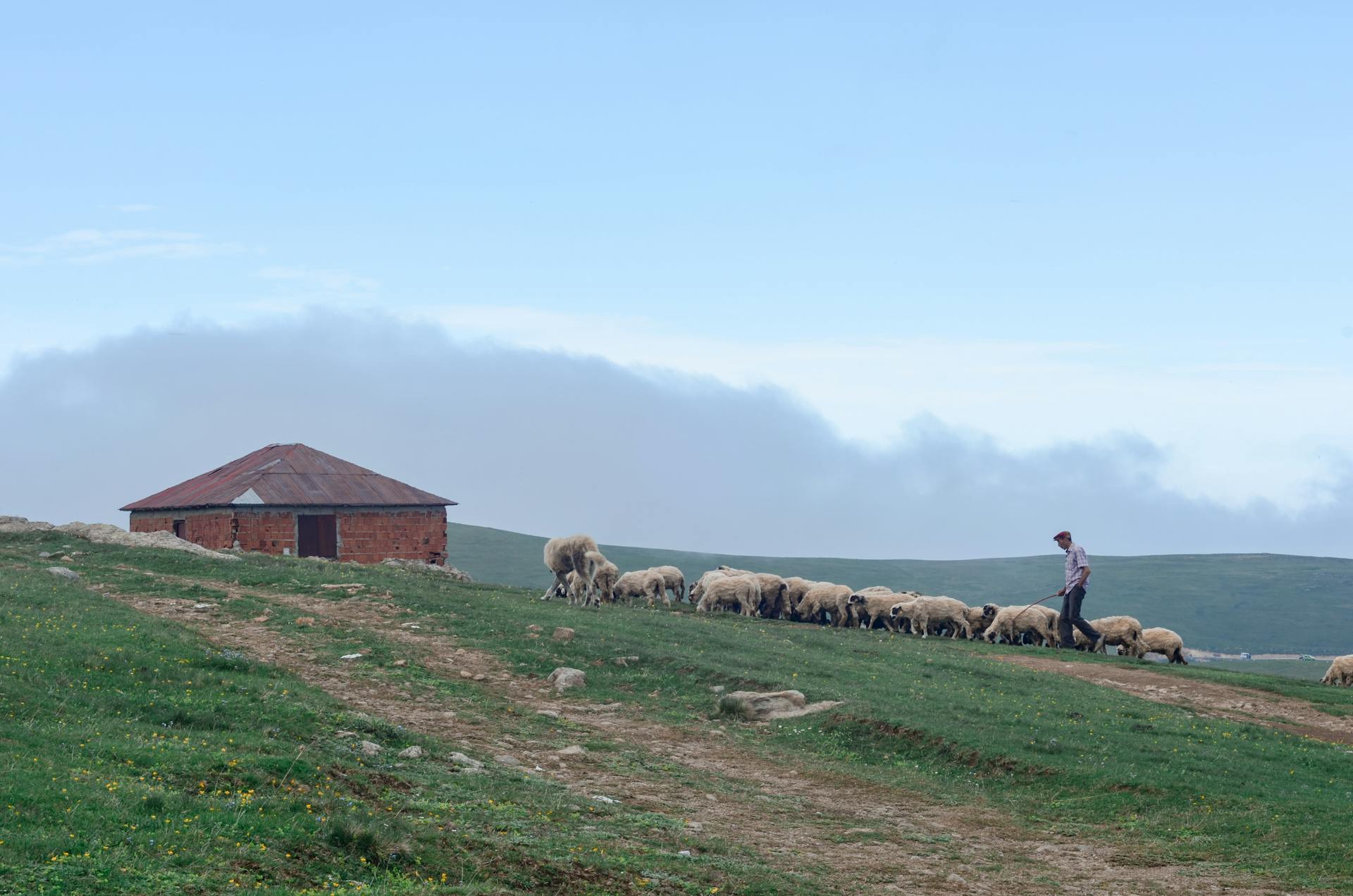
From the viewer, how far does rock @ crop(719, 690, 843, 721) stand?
20547 mm

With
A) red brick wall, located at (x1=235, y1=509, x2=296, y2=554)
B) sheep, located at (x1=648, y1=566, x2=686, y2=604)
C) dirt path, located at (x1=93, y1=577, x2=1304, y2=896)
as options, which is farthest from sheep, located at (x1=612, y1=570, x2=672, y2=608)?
dirt path, located at (x1=93, y1=577, x2=1304, y2=896)

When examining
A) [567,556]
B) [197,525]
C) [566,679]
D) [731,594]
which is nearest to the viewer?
[566,679]

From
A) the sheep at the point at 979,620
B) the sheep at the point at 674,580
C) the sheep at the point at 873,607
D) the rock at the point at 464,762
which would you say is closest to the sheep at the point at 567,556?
the sheep at the point at 674,580

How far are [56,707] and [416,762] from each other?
164 inches

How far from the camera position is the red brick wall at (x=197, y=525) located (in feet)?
151

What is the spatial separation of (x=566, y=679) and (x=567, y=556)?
41.8 ft

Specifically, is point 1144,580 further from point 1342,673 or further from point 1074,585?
point 1074,585

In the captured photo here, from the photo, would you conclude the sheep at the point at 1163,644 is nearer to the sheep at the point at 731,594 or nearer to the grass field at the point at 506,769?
the grass field at the point at 506,769

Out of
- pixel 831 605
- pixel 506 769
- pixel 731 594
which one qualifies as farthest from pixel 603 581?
pixel 506 769

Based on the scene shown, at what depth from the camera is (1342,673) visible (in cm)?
3228

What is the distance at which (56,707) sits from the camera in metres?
13.0

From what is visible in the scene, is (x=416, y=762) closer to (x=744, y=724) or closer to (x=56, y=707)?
(x=56, y=707)

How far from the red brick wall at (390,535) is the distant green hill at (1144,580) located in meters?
45.6

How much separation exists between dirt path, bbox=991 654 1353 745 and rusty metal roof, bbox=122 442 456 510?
2888 centimetres
